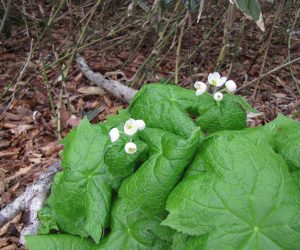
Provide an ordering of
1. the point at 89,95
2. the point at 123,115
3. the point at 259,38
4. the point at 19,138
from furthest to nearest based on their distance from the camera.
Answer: the point at 259,38
the point at 89,95
the point at 19,138
the point at 123,115

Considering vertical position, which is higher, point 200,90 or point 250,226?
point 200,90

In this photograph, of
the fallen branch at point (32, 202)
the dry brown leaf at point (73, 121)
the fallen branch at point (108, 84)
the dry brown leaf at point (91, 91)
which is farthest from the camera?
the dry brown leaf at point (91, 91)

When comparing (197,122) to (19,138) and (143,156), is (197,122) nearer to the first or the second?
(143,156)

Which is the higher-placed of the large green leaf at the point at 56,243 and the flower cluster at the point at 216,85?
the flower cluster at the point at 216,85

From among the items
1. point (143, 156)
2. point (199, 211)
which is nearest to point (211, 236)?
point (199, 211)

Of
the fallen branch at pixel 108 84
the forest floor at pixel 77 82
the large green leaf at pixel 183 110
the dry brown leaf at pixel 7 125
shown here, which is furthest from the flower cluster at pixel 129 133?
the dry brown leaf at pixel 7 125

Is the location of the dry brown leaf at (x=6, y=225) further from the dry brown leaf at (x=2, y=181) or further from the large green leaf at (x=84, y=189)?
the large green leaf at (x=84, y=189)
